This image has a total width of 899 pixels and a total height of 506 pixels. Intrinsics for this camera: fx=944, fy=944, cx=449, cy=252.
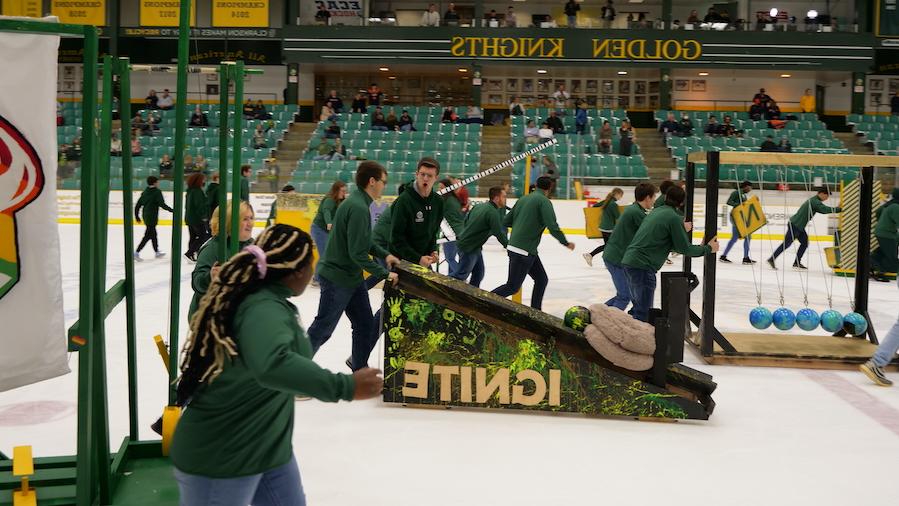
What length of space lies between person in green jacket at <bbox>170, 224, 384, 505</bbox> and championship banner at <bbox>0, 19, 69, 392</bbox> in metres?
0.94

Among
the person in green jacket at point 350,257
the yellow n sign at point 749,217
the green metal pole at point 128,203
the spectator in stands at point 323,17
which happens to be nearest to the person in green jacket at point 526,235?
the yellow n sign at point 749,217

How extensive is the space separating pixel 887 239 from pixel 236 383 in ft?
41.2

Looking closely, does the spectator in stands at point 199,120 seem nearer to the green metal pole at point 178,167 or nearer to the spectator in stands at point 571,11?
the spectator in stands at point 571,11

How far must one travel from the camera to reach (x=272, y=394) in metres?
2.58

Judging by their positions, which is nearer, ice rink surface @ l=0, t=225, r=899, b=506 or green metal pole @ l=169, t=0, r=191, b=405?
green metal pole @ l=169, t=0, r=191, b=405

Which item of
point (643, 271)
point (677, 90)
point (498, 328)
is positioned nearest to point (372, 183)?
point (498, 328)

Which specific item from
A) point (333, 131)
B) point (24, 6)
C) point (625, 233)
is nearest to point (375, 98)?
point (333, 131)

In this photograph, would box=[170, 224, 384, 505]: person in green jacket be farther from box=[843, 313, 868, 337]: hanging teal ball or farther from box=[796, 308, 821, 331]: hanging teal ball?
box=[843, 313, 868, 337]: hanging teal ball

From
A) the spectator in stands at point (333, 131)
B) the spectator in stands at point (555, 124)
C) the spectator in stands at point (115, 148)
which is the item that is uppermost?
the spectator in stands at point (555, 124)

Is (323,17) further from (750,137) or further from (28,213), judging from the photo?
(28,213)

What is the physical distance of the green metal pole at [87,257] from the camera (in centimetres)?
317

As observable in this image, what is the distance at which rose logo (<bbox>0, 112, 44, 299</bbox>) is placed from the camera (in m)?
3.10

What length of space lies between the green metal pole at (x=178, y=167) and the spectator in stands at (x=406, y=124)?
23.5 meters

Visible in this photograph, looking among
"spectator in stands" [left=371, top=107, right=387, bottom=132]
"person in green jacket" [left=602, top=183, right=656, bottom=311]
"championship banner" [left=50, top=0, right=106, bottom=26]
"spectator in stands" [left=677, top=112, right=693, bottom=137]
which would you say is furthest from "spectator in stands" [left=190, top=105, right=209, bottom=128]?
"person in green jacket" [left=602, top=183, right=656, bottom=311]
